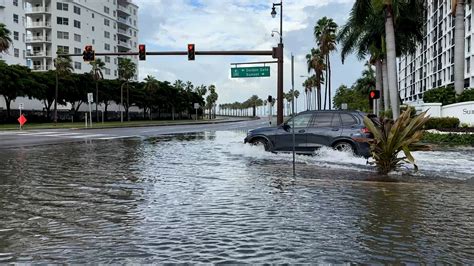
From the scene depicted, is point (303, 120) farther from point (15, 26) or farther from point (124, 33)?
point (124, 33)

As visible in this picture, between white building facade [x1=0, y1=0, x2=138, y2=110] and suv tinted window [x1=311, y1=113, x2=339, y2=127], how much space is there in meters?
74.8

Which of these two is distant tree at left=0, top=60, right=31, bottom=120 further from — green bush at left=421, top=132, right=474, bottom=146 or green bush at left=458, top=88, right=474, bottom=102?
green bush at left=421, top=132, right=474, bottom=146

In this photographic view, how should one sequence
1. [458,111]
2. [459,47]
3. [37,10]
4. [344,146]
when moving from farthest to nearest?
1. [37,10]
2. [459,47]
3. [458,111]
4. [344,146]

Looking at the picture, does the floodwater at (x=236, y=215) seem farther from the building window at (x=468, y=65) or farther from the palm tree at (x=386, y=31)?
the building window at (x=468, y=65)

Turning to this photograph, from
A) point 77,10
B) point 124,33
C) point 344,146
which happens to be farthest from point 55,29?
point 344,146

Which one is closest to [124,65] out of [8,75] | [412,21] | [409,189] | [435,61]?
[8,75]

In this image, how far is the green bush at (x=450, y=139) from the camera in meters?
22.5

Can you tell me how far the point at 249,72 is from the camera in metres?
37.5

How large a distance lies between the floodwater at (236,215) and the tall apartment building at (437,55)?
53058 millimetres

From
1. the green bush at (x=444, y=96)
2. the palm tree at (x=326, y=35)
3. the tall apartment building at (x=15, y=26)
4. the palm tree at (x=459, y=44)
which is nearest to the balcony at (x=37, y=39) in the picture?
the tall apartment building at (x=15, y=26)

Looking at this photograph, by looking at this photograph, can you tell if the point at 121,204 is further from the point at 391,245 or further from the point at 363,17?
the point at 363,17

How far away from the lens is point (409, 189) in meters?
9.52

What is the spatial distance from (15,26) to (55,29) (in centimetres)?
1184

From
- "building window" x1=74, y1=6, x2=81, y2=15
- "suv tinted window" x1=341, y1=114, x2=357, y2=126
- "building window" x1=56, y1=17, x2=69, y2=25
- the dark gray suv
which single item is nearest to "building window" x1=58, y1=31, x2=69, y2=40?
"building window" x1=56, y1=17, x2=69, y2=25
